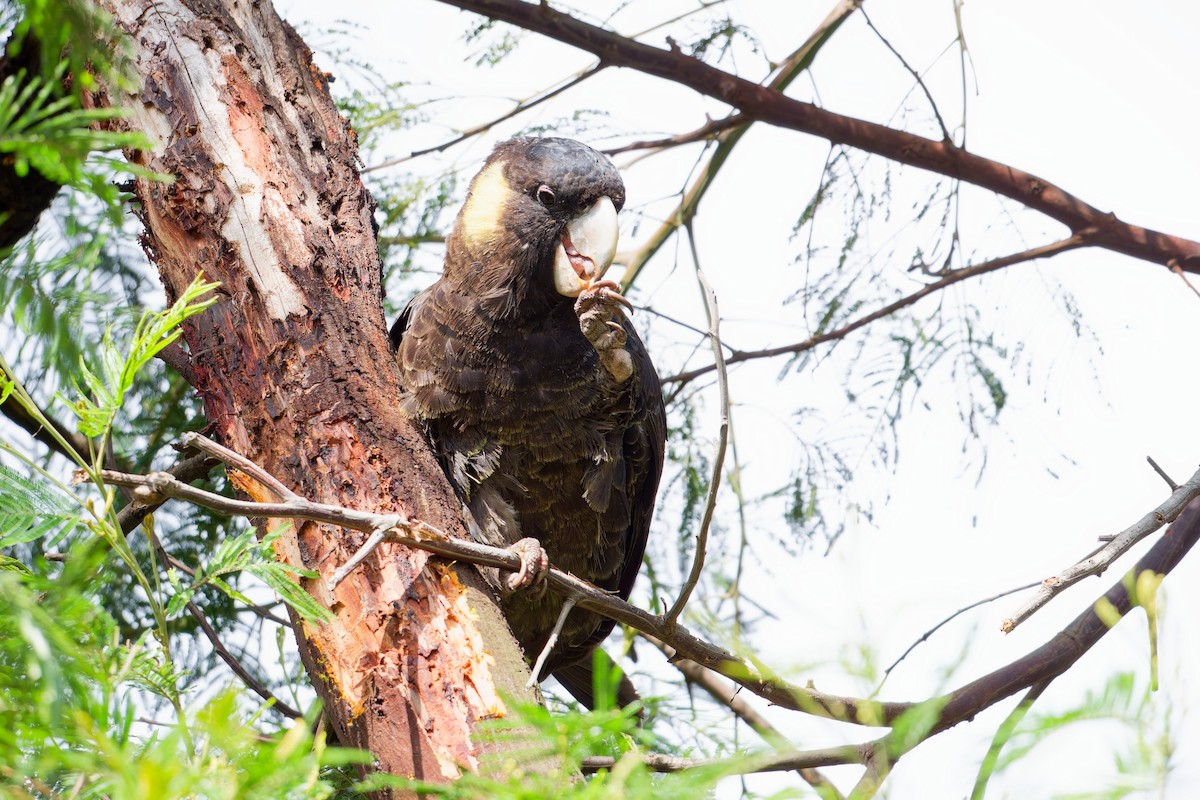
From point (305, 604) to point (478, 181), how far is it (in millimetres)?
2102

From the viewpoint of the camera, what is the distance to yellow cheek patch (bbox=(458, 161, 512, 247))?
10.0 feet

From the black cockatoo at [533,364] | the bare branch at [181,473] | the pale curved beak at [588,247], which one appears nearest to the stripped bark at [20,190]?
the bare branch at [181,473]

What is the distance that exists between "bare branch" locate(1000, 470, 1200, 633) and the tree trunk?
102 centimetres

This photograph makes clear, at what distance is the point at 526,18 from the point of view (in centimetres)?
307

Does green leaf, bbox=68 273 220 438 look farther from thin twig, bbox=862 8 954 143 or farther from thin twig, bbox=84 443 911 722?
thin twig, bbox=862 8 954 143

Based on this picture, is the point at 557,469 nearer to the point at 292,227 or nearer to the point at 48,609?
the point at 292,227

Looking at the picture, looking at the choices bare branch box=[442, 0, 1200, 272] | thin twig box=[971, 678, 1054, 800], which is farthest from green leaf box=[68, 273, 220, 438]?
bare branch box=[442, 0, 1200, 272]

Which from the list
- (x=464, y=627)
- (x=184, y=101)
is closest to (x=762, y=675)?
(x=464, y=627)

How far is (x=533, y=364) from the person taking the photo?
9.45 feet

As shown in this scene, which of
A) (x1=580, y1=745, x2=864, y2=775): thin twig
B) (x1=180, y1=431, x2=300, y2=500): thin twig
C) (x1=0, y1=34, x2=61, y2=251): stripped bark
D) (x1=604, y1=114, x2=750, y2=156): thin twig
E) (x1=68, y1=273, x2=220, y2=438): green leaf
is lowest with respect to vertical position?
(x1=580, y1=745, x2=864, y2=775): thin twig

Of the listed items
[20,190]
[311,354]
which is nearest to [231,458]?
[311,354]

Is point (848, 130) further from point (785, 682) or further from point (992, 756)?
point (992, 756)

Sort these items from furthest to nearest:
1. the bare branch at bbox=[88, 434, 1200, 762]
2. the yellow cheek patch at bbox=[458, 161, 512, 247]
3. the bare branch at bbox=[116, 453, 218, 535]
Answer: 1. the yellow cheek patch at bbox=[458, 161, 512, 247]
2. the bare branch at bbox=[116, 453, 218, 535]
3. the bare branch at bbox=[88, 434, 1200, 762]

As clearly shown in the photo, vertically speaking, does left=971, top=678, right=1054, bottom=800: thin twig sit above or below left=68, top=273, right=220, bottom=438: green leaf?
below
